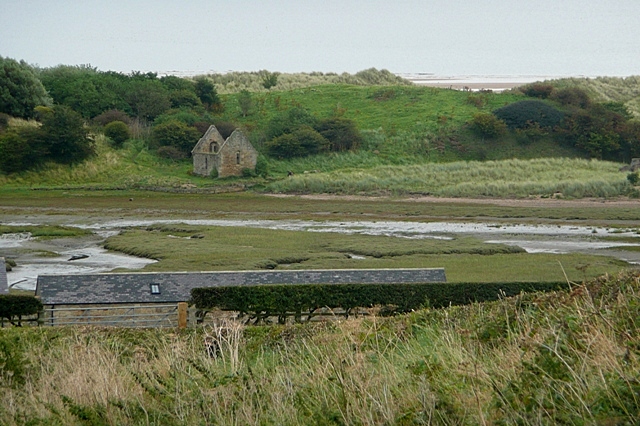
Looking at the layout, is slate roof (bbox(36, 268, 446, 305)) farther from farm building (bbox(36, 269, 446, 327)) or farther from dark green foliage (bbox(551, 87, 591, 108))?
dark green foliage (bbox(551, 87, 591, 108))

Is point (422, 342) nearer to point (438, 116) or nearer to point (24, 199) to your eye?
point (24, 199)

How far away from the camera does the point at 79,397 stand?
8.19 meters

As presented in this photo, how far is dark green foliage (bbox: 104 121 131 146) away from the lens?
89.6 meters

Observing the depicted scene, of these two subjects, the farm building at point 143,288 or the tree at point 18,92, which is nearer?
A: the farm building at point 143,288

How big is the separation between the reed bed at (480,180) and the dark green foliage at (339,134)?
33.1 ft

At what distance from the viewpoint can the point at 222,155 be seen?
270 ft

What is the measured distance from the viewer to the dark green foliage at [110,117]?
96.1m

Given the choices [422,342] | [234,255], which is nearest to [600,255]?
[234,255]

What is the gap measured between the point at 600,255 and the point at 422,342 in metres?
28.3

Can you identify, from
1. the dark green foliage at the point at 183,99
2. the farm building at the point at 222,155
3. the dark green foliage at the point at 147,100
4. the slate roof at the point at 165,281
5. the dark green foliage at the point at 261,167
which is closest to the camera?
the slate roof at the point at 165,281

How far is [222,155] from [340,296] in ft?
206

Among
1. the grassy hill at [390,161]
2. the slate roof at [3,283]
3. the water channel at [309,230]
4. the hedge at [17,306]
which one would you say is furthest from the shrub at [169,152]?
the hedge at [17,306]

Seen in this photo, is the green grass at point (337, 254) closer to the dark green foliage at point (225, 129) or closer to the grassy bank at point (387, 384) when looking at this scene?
the grassy bank at point (387, 384)

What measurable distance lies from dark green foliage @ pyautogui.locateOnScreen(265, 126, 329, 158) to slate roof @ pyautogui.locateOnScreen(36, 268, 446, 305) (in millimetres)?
68792
